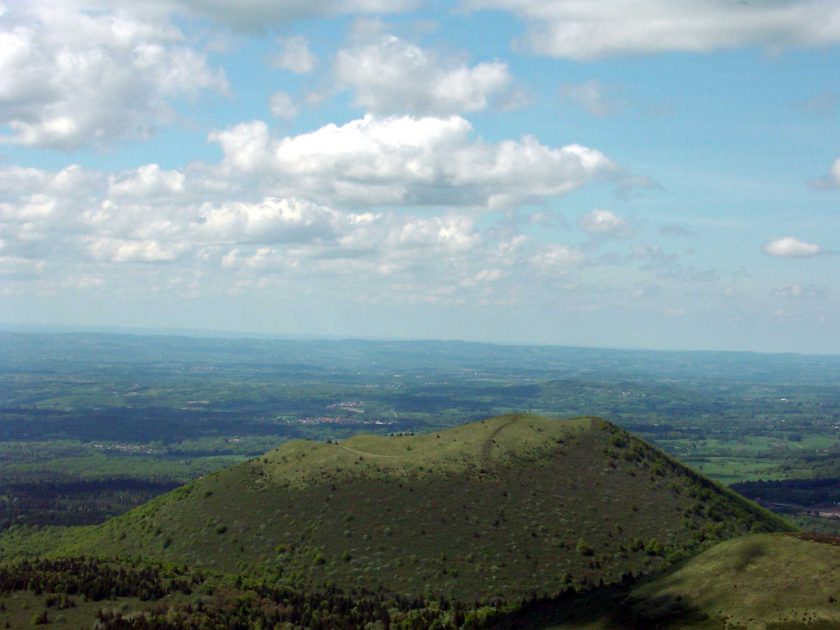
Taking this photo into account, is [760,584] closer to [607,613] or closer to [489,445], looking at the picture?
[607,613]

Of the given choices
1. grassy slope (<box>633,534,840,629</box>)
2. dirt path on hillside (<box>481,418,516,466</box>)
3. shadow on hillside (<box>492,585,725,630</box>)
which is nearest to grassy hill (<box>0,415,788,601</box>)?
dirt path on hillside (<box>481,418,516,466</box>)

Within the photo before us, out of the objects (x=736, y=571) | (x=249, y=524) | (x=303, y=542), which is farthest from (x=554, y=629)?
(x=249, y=524)

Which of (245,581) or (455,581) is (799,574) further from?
(245,581)

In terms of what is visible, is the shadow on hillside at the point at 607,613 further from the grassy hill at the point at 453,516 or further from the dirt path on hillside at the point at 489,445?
the dirt path on hillside at the point at 489,445

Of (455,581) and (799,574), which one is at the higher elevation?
(799,574)

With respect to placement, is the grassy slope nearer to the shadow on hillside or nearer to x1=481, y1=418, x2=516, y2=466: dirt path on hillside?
the shadow on hillside

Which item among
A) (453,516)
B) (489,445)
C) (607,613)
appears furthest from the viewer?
(489,445)

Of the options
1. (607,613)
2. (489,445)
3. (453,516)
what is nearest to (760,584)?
(607,613)

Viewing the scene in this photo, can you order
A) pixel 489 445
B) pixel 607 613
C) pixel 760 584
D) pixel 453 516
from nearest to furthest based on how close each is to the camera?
pixel 760 584 < pixel 607 613 < pixel 453 516 < pixel 489 445
